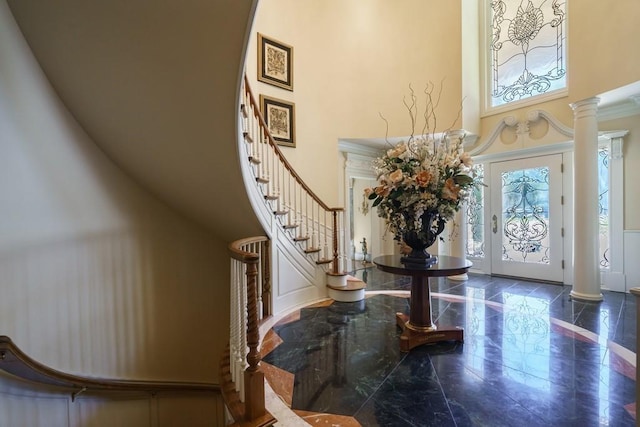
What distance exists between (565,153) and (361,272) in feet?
12.3

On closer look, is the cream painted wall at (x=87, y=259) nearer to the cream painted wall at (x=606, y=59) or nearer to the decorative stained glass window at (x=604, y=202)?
the cream painted wall at (x=606, y=59)

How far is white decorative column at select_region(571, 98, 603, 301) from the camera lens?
3.61 metres

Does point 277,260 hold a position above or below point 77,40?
below

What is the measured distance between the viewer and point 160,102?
196 centimetres

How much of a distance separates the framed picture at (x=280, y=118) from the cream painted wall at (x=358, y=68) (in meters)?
0.13

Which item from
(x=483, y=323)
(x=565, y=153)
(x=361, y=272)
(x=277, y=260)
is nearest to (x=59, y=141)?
(x=277, y=260)

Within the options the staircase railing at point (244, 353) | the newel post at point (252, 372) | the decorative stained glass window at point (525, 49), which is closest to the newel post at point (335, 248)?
the staircase railing at point (244, 353)

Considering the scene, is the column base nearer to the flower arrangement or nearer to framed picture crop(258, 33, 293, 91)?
the flower arrangement

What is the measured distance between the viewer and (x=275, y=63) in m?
4.47

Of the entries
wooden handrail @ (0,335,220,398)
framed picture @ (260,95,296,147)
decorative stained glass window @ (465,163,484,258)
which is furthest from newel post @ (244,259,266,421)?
decorative stained glass window @ (465,163,484,258)

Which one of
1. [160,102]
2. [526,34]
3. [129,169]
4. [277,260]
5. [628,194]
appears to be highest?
[526,34]

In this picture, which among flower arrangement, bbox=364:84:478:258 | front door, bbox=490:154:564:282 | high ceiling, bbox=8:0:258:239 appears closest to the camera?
high ceiling, bbox=8:0:258:239

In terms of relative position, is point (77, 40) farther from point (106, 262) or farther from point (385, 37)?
point (385, 37)

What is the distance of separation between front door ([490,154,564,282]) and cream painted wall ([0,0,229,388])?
456 centimetres
